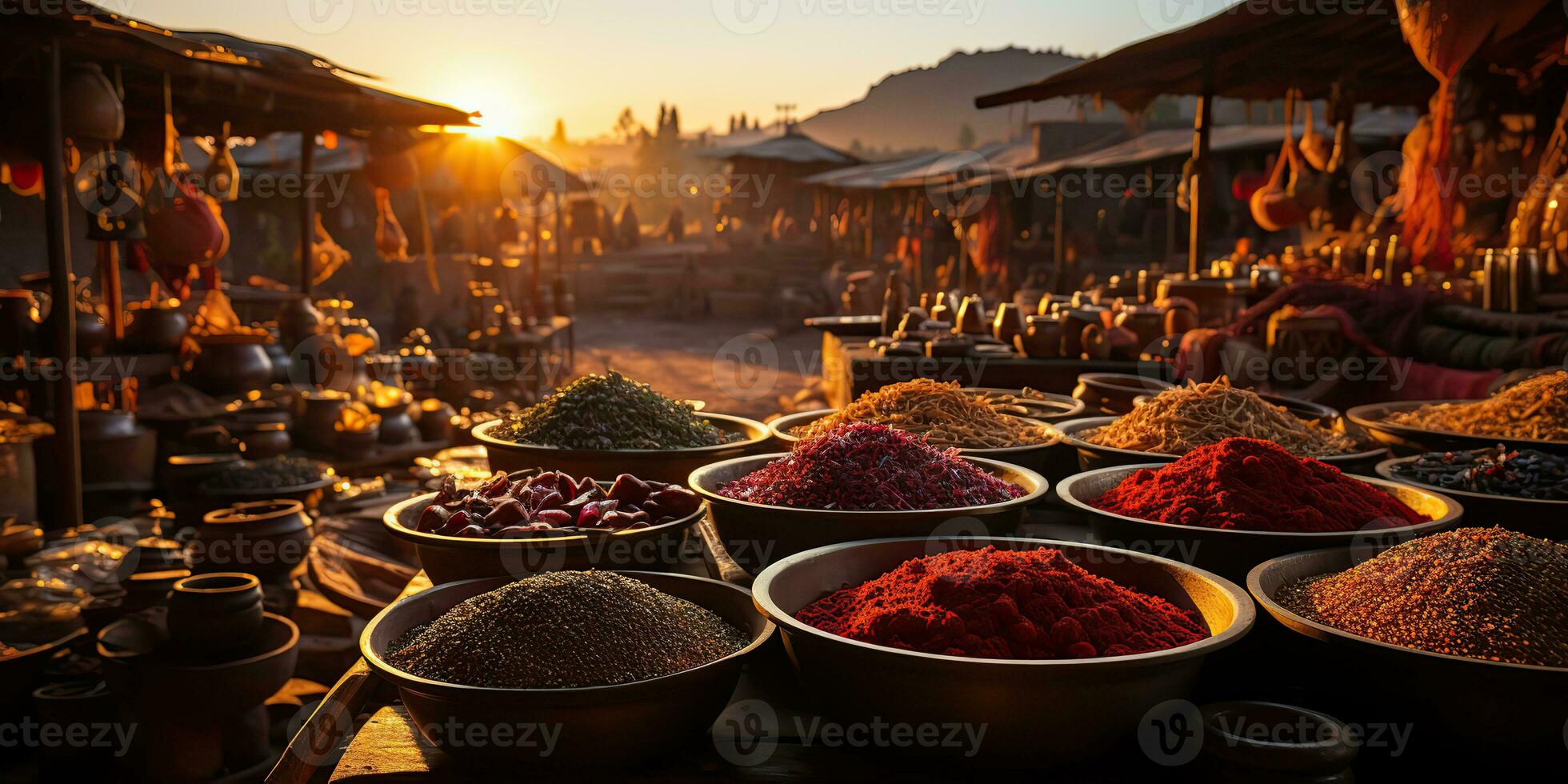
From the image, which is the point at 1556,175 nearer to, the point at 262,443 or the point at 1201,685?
the point at 1201,685

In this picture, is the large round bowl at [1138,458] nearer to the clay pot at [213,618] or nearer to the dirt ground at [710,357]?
the clay pot at [213,618]

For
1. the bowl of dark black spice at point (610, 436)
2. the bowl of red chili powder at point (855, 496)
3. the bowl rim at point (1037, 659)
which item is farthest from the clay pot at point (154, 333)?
the bowl rim at point (1037, 659)

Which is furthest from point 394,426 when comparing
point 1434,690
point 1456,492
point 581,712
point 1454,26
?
point 1434,690

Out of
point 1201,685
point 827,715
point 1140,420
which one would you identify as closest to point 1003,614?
point 827,715

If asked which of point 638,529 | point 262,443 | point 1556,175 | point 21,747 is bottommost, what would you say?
point 21,747

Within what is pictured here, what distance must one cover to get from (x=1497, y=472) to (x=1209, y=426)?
0.53m

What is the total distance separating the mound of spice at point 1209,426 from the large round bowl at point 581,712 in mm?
1295

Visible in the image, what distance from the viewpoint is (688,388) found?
1240 centimetres

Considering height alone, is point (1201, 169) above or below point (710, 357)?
above

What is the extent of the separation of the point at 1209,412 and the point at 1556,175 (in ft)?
19.0

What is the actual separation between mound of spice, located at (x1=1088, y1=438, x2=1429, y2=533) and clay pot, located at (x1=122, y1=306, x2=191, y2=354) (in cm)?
621

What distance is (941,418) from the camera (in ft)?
8.10

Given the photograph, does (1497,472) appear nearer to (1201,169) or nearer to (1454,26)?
(1454,26)

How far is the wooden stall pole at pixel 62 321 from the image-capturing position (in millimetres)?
4500
